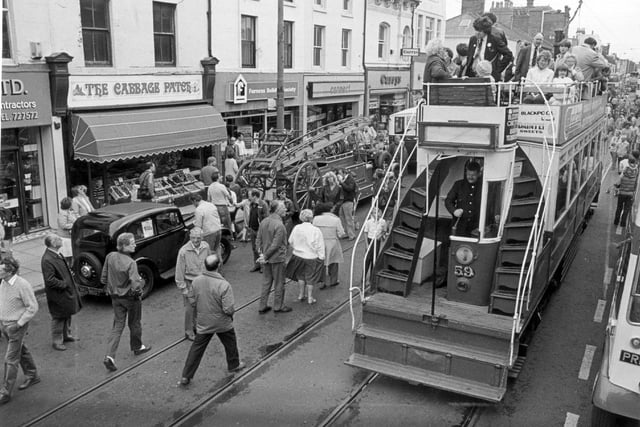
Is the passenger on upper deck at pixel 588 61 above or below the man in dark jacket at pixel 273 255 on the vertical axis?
above

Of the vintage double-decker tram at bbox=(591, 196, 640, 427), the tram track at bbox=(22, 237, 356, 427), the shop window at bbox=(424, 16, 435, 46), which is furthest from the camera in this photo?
the shop window at bbox=(424, 16, 435, 46)

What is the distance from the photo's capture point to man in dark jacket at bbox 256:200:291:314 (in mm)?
9391

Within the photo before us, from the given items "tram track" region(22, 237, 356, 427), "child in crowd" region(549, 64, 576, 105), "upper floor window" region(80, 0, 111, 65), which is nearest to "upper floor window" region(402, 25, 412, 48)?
"upper floor window" region(80, 0, 111, 65)

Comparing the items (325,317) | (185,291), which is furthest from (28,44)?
(325,317)

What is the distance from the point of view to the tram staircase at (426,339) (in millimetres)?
6551

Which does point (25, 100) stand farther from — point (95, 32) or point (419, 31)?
point (419, 31)

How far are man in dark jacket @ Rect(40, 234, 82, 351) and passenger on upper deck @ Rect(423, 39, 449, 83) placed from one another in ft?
18.5

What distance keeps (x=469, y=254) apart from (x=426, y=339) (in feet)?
3.90

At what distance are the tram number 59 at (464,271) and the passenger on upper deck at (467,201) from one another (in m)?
0.54

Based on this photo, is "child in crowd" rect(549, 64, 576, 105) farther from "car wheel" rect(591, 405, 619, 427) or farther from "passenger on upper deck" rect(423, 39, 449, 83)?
"car wheel" rect(591, 405, 619, 427)

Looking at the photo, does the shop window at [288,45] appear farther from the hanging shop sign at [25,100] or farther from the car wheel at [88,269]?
the car wheel at [88,269]

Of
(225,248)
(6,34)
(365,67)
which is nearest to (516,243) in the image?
(225,248)

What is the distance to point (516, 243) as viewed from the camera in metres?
7.58

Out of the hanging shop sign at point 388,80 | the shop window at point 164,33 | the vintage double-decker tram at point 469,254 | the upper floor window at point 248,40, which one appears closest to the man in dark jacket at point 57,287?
the vintage double-decker tram at point 469,254
